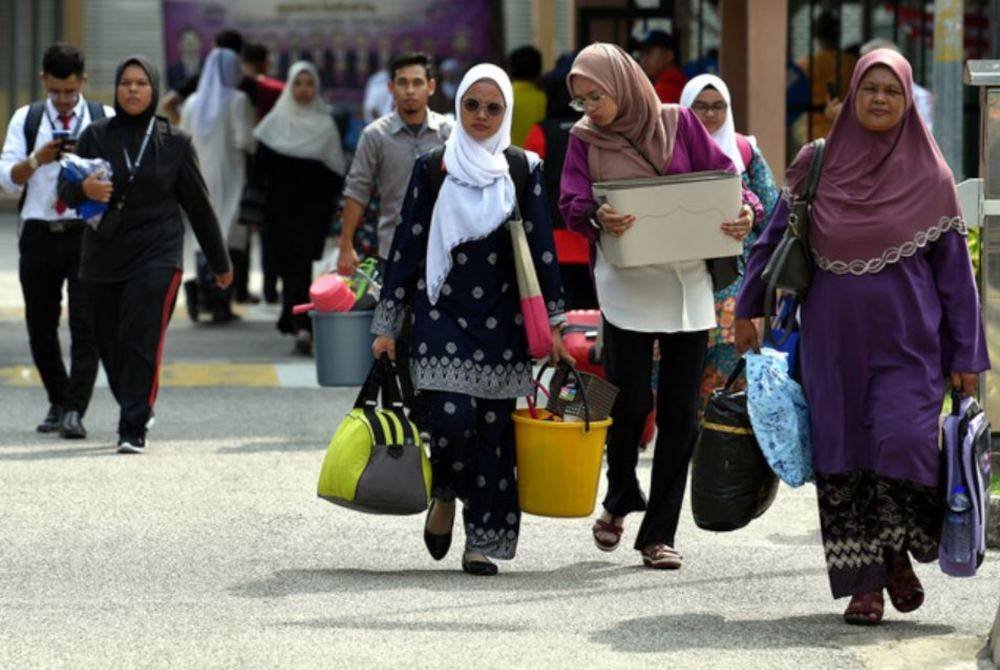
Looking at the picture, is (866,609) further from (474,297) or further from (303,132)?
(303,132)

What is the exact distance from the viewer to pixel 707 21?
19203 millimetres

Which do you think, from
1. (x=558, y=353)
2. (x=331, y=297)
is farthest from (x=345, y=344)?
(x=558, y=353)

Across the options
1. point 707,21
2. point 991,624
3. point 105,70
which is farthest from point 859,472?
point 105,70

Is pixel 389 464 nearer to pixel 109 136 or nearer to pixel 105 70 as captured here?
pixel 109 136

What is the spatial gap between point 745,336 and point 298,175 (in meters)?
7.93

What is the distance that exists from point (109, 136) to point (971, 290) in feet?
15.2

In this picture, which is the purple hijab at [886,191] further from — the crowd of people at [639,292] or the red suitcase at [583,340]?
the red suitcase at [583,340]

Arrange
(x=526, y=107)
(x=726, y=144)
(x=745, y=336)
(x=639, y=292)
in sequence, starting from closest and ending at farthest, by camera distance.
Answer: (x=745, y=336), (x=639, y=292), (x=726, y=144), (x=526, y=107)

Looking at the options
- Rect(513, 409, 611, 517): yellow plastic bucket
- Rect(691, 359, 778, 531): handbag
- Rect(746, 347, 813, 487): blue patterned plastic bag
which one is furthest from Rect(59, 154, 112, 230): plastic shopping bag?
Rect(746, 347, 813, 487): blue patterned plastic bag

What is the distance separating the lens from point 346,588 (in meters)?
7.36

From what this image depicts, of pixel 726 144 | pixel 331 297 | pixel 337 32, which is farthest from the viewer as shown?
pixel 337 32

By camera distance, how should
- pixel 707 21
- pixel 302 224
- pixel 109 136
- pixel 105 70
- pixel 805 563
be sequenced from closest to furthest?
pixel 805 563 → pixel 109 136 → pixel 302 224 → pixel 707 21 → pixel 105 70

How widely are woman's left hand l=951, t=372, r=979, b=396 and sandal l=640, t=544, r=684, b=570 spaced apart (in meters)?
1.33

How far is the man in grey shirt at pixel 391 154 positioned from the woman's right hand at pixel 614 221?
10.4 ft
